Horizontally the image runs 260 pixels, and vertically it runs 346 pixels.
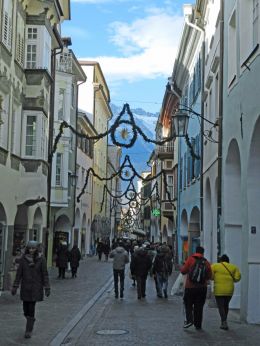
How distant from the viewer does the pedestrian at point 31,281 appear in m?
11.0

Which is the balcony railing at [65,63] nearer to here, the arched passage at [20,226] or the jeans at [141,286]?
the arched passage at [20,226]

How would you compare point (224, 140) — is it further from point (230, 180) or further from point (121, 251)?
point (121, 251)

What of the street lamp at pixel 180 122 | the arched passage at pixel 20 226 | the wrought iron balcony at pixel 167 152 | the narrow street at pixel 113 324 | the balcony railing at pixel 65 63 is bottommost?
the narrow street at pixel 113 324

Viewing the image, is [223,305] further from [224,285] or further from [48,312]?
[48,312]

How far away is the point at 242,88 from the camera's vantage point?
14289mm

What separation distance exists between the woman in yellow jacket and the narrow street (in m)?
0.37

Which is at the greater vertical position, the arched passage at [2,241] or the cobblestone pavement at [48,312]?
the arched passage at [2,241]

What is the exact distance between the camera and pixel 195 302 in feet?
39.8

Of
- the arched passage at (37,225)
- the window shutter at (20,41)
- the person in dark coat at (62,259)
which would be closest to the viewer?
the window shutter at (20,41)

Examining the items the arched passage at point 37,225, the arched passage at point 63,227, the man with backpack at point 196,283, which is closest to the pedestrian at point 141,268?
the arched passage at point 37,225

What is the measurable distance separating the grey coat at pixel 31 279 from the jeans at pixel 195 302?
283 centimetres

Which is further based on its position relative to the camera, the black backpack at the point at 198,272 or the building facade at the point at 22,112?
the building facade at the point at 22,112

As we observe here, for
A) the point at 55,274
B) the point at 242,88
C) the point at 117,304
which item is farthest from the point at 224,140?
the point at 55,274

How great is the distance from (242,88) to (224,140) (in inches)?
129
